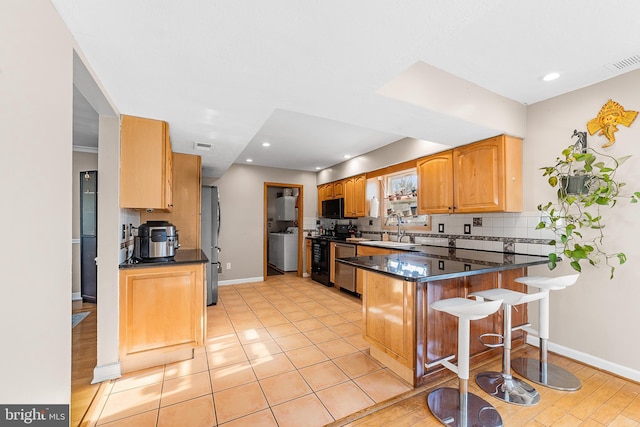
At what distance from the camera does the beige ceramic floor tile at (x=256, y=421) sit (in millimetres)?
1589

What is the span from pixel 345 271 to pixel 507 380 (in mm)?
2621

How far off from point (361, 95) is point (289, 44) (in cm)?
70

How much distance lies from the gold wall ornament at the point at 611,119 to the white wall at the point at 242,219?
4.70 metres

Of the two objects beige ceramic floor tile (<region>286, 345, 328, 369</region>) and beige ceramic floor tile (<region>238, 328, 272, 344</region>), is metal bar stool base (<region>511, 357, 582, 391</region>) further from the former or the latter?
beige ceramic floor tile (<region>238, 328, 272, 344</region>)

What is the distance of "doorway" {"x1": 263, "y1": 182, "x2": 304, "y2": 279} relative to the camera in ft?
18.5

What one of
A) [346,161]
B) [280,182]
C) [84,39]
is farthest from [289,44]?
[280,182]

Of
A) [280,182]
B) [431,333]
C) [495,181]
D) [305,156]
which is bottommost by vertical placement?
[431,333]

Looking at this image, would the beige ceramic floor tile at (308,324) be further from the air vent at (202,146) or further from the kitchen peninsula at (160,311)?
the air vent at (202,146)

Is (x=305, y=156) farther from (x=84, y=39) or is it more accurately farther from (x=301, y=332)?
(x=84, y=39)

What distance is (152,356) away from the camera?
2219mm

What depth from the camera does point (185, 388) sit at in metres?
1.95

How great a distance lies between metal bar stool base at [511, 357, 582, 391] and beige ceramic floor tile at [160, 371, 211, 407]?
2477mm

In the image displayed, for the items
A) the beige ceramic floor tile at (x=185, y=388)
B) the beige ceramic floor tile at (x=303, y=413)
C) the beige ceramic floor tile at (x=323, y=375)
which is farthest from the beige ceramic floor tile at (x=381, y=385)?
the beige ceramic floor tile at (x=185, y=388)

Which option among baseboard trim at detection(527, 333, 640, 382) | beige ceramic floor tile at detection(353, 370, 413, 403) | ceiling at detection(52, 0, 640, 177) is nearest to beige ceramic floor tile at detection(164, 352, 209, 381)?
beige ceramic floor tile at detection(353, 370, 413, 403)
